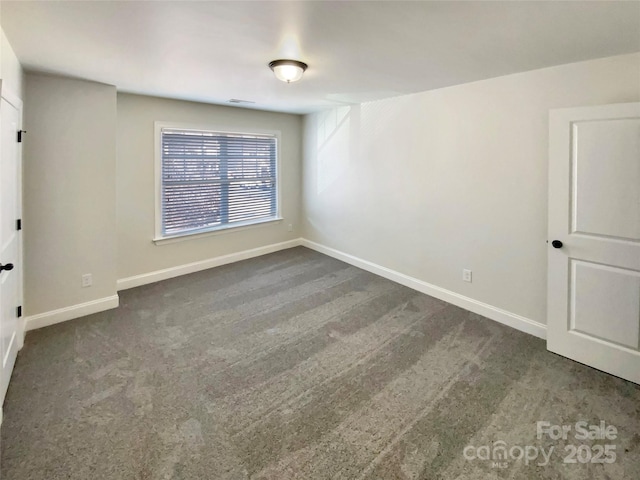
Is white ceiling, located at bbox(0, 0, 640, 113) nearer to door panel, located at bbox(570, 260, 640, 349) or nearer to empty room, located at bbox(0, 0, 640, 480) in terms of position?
empty room, located at bbox(0, 0, 640, 480)

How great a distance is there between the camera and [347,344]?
2789 mm

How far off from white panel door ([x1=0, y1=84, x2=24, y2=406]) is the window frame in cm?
153

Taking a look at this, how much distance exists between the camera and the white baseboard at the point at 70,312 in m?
3.03

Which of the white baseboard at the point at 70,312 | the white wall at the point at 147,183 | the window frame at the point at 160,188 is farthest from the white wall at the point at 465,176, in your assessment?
the white baseboard at the point at 70,312

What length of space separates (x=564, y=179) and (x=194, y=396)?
3.07m

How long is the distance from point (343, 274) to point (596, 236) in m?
2.73

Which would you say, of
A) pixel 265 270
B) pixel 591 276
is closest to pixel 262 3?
pixel 591 276

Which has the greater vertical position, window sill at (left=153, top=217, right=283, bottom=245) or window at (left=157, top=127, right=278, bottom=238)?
window at (left=157, top=127, right=278, bottom=238)

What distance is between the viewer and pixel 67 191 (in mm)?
3078

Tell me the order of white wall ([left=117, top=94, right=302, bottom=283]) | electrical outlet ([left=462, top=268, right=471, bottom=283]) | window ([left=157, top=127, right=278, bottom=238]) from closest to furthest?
1. electrical outlet ([left=462, top=268, right=471, bottom=283])
2. white wall ([left=117, top=94, right=302, bottom=283])
3. window ([left=157, top=127, right=278, bottom=238])

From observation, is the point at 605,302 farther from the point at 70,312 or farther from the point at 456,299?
the point at 70,312

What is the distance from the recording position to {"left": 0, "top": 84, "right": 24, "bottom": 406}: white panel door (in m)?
2.07

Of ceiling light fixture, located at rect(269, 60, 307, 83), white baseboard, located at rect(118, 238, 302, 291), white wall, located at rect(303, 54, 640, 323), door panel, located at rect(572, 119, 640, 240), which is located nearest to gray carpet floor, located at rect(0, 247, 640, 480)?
white wall, located at rect(303, 54, 640, 323)

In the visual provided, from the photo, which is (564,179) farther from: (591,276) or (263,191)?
(263,191)
